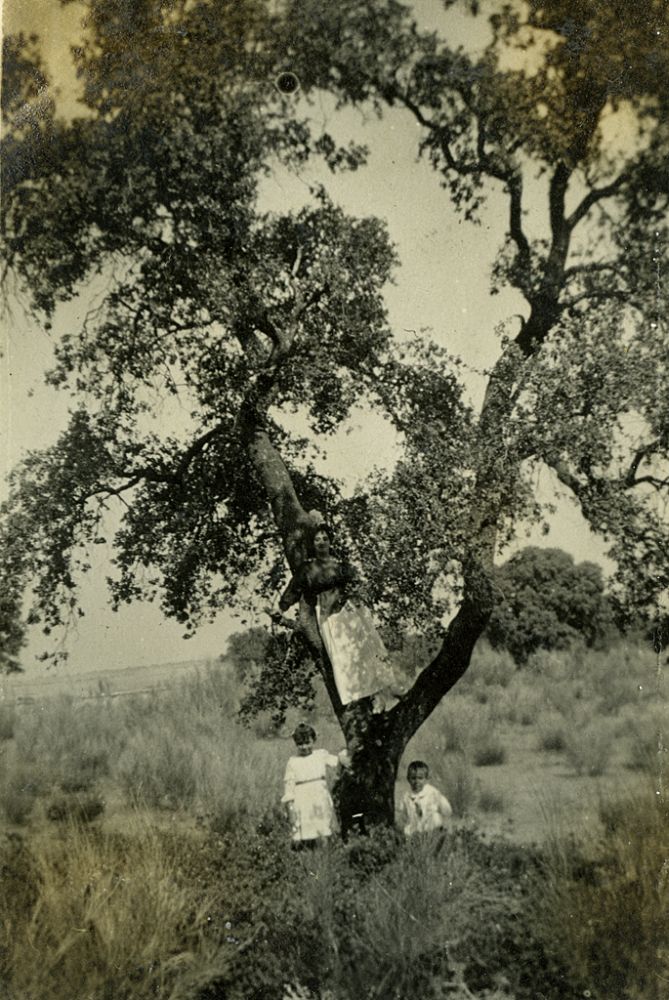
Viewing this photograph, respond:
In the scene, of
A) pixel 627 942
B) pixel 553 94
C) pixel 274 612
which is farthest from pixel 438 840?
pixel 553 94

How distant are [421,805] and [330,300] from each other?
4139 millimetres

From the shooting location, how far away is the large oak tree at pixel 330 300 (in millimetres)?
5977

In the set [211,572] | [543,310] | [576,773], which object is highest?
[543,310]

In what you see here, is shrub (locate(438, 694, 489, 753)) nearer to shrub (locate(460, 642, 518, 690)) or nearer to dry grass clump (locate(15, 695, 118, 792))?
shrub (locate(460, 642, 518, 690))

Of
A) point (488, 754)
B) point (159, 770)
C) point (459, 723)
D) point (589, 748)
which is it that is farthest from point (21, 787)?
point (589, 748)

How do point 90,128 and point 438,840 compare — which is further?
point 90,128

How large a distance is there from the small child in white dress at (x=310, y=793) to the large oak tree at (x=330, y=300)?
0.23 meters

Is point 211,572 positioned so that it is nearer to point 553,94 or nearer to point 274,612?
point 274,612

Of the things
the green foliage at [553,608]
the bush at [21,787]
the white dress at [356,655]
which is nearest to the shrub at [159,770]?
the bush at [21,787]

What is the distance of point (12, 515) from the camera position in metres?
6.78

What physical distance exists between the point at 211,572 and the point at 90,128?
12.7 feet

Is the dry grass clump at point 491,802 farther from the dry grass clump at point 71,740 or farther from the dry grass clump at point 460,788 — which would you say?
the dry grass clump at point 71,740

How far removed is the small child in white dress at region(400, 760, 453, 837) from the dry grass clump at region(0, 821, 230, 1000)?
1.75m

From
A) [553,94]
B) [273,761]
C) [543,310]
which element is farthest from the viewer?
[273,761]
